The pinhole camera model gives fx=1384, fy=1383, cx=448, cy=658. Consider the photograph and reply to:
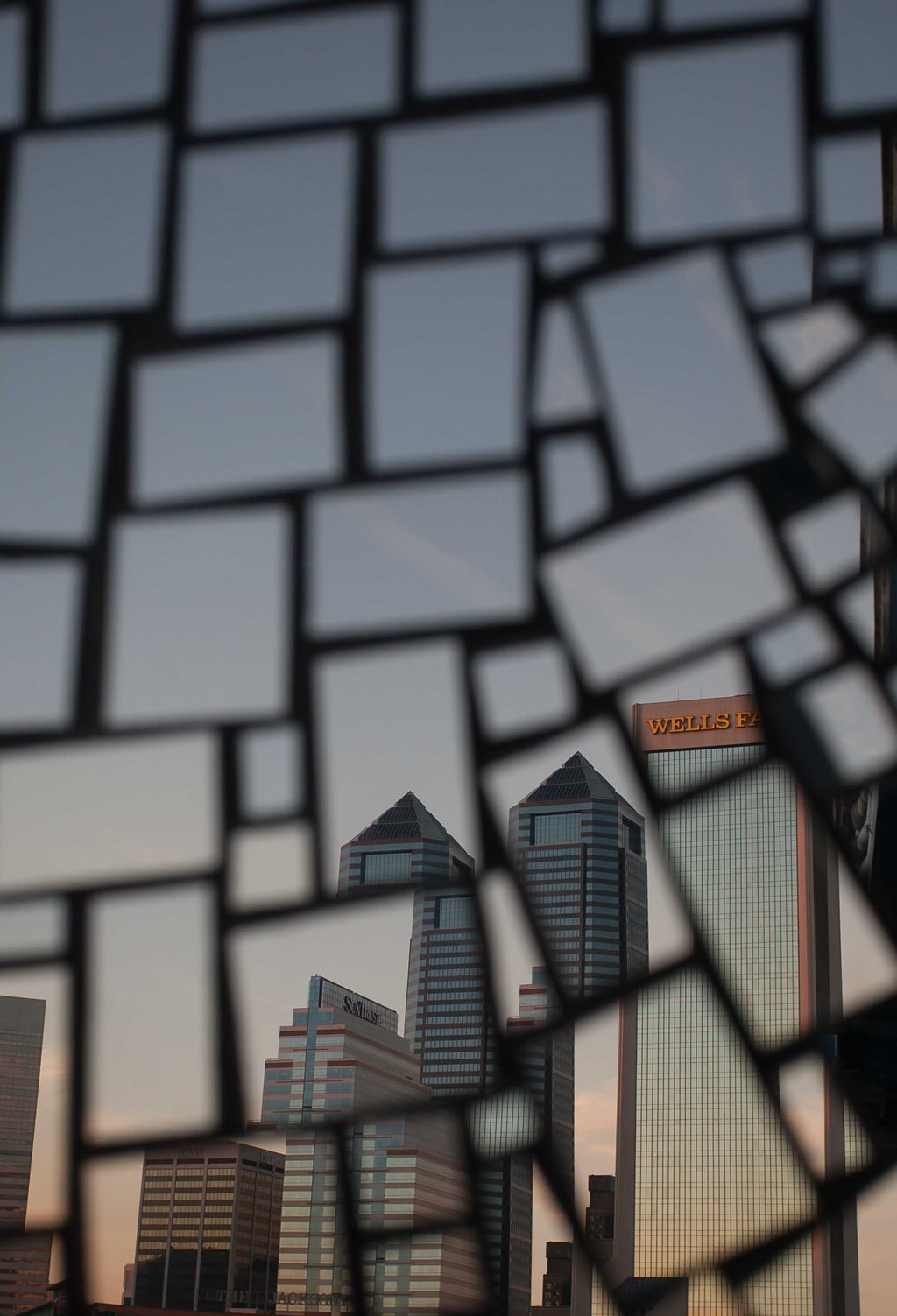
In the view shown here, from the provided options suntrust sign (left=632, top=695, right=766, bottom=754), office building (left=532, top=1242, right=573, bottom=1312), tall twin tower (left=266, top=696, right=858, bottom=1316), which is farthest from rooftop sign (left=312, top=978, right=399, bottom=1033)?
suntrust sign (left=632, top=695, right=766, bottom=754)

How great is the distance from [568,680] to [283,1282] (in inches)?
3147

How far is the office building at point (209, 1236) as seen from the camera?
7112cm

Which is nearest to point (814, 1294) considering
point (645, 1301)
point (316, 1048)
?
point (316, 1048)

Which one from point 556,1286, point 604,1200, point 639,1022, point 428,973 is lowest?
point 556,1286

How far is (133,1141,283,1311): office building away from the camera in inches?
2800

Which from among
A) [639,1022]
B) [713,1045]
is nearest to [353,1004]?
[639,1022]

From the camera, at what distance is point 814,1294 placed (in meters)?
50.1

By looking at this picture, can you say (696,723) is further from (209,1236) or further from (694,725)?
(209,1236)

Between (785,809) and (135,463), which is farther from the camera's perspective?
(785,809)

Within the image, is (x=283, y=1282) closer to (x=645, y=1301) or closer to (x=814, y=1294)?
(x=814, y=1294)

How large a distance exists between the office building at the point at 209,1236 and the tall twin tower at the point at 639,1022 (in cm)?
208

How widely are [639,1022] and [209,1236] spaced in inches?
1168

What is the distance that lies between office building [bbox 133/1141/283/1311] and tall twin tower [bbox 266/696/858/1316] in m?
2.08

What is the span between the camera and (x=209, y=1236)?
71.4 metres
